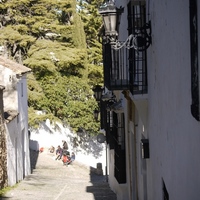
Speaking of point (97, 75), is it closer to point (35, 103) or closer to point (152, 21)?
point (35, 103)

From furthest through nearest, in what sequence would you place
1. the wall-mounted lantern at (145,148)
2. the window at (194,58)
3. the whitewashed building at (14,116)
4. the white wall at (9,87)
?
the white wall at (9,87) → the whitewashed building at (14,116) → the wall-mounted lantern at (145,148) → the window at (194,58)

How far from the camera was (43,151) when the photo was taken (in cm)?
3272

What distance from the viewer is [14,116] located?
21578mm

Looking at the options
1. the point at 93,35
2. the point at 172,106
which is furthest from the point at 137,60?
the point at 93,35

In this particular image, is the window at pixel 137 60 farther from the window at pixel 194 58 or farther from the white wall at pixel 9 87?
the white wall at pixel 9 87

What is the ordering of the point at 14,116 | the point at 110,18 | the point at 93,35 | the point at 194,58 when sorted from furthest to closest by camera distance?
the point at 93,35, the point at 14,116, the point at 110,18, the point at 194,58

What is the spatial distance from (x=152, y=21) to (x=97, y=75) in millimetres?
28207

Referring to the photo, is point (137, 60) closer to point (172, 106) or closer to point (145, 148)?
point (145, 148)

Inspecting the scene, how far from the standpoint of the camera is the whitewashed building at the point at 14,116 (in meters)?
20.8

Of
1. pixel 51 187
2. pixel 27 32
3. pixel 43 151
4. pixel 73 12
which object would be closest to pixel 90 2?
pixel 73 12

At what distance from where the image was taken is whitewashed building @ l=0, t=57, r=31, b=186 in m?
20.8

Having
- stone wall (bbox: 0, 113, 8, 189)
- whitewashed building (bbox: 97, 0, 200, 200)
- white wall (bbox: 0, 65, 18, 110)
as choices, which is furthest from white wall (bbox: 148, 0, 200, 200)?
white wall (bbox: 0, 65, 18, 110)

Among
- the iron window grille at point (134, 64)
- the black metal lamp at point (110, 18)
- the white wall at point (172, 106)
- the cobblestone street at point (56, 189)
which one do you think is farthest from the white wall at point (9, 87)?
the white wall at point (172, 106)

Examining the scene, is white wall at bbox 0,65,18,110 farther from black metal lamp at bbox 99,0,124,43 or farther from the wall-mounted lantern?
the wall-mounted lantern
